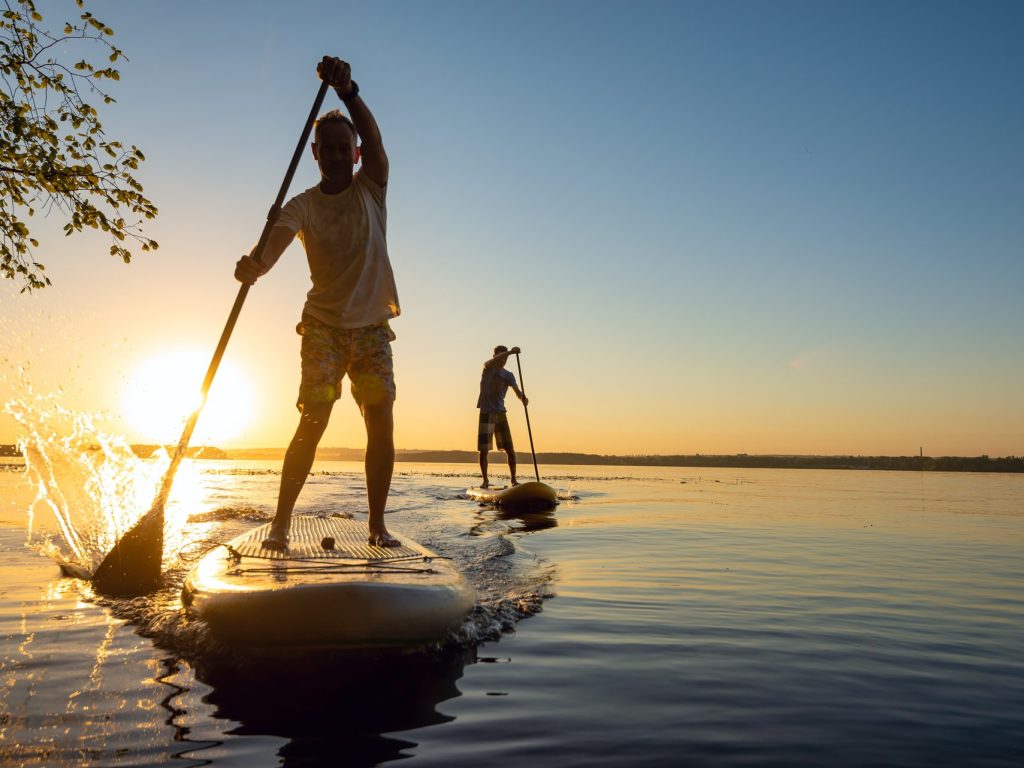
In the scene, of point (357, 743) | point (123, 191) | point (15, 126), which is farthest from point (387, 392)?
point (15, 126)

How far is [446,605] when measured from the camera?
3498 millimetres

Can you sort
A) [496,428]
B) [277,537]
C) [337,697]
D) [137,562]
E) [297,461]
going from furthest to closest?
[496,428] → [137,562] → [297,461] → [277,537] → [337,697]

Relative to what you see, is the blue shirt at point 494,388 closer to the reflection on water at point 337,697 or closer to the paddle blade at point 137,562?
the paddle blade at point 137,562

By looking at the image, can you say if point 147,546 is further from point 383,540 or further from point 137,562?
point 383,540

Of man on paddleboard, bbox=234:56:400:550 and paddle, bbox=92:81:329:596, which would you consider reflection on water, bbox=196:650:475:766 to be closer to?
man on paddleboard, bbox=234:56:400:550

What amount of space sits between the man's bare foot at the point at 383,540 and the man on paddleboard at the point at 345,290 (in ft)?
0.05

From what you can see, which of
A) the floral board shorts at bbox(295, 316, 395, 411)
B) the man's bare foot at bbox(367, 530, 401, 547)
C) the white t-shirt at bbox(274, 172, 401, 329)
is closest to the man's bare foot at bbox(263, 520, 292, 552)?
the man's bare foot at bbox(367, 530, 401, 547)

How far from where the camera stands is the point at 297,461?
178 inches

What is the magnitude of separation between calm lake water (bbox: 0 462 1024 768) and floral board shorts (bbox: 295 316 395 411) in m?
1.52

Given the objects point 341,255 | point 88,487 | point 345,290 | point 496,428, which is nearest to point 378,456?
point 345,290

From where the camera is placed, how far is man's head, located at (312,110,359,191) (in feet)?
15.5

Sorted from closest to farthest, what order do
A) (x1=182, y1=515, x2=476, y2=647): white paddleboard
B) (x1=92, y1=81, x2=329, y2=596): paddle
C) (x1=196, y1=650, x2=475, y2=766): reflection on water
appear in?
(x1=196, y1=650, x2=475, y2=766): reflection on water < (x1=182, y1=515, x2=476, y2=647): white paddleboard < (x1=92, y1=81, x2=329, y2=596): paddle

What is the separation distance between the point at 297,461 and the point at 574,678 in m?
2.28

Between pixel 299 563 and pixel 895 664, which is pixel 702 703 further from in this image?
pixel 299 563
